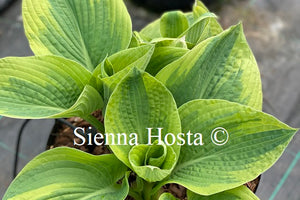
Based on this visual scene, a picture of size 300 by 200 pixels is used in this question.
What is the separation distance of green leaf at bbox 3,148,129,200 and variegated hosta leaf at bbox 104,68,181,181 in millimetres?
47

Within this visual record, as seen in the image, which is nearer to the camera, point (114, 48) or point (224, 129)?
point (224, 129)

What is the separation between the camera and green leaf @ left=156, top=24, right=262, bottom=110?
0.55m

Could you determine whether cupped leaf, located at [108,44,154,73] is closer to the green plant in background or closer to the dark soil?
the green plant in background

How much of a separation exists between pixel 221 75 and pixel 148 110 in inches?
4.9

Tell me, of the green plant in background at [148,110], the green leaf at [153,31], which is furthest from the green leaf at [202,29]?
the green leaf at [153,31]

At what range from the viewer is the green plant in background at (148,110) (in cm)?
49

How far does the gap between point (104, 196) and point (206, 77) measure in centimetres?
22

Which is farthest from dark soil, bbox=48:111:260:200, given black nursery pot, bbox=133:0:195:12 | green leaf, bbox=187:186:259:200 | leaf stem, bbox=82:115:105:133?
black nursery pot, bbox=133:0:195:12

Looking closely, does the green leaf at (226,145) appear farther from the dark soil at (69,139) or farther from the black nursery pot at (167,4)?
the black nursery pot at (167,4)

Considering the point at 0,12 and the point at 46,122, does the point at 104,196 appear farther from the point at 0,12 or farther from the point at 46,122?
the point at 0,12

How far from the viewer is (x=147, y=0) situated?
5.38 feet

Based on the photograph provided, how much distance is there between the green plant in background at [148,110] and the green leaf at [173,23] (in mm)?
70

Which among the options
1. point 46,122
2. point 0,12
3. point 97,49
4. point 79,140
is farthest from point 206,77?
point 0,12

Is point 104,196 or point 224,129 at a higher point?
point 224,129
